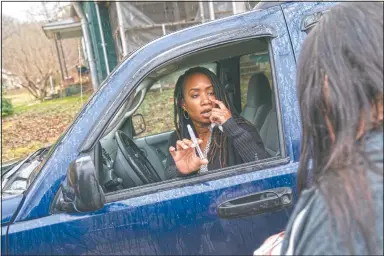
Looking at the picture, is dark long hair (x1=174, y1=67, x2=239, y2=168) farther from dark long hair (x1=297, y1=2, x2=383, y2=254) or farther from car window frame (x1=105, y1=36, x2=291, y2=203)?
dark long hair (x1=297, y1=2, x2=383, y2=254)

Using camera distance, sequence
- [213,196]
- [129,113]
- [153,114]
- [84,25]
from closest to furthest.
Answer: [213,196] < [129,113] < [153,114] < [84,25]

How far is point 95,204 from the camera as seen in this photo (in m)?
1.53

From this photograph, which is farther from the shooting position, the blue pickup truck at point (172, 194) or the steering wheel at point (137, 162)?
the steering wheel at point (137, 162)

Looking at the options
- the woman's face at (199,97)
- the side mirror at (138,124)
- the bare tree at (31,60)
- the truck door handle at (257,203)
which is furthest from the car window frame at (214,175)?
the bare tree at (31,60)

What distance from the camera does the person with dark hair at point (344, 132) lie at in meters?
0.77

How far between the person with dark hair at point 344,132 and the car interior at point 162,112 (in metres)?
0.87

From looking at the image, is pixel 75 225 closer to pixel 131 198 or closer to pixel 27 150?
pixel 131 198

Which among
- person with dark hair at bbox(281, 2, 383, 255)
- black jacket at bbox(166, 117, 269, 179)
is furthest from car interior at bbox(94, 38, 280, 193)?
person with dark hair at bbox(281, 2, 383, 255)

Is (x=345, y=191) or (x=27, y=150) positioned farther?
(x=27, y=150)

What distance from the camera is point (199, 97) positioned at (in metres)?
2.22

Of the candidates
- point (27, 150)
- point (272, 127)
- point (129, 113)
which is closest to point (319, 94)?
point (272, 127)

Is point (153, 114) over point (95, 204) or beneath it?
over

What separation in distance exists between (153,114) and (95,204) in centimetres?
176

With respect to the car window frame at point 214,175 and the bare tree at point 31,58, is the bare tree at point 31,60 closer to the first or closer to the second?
the bare tree at point 31,58
